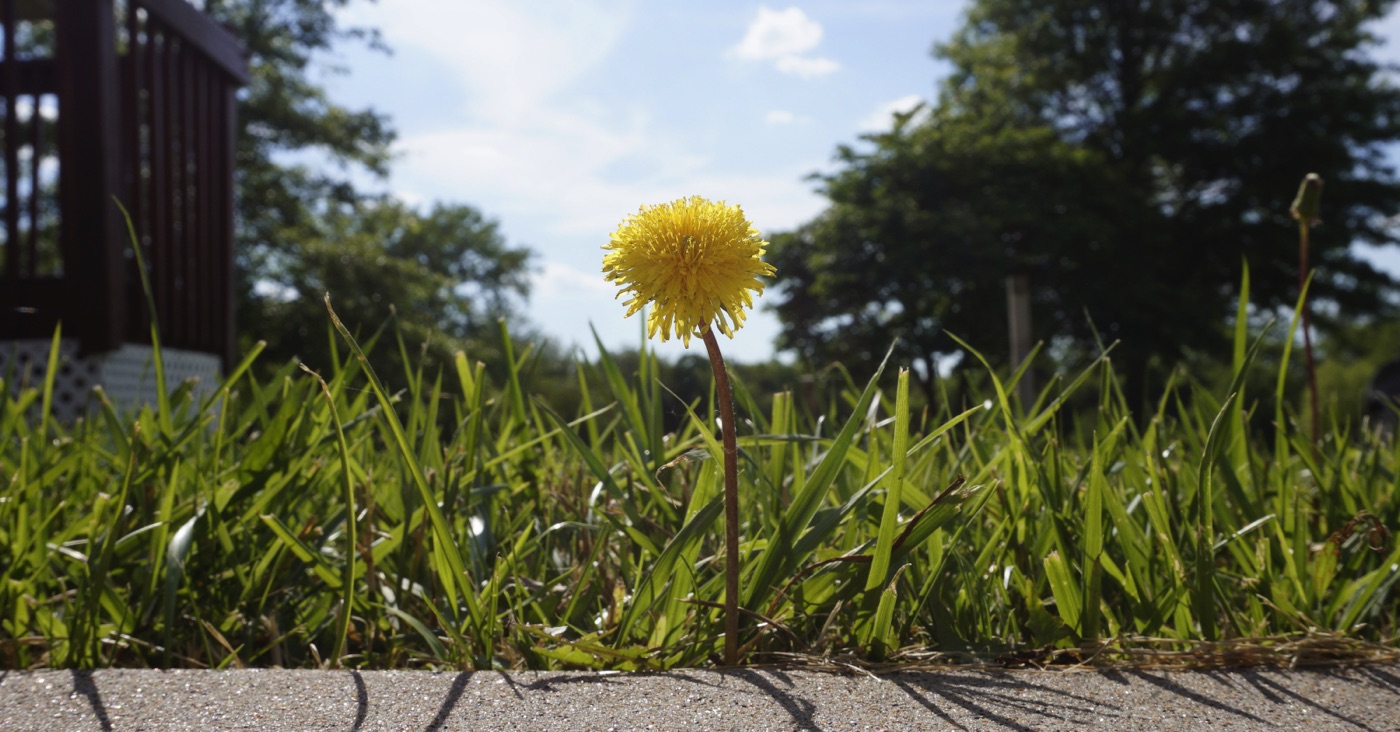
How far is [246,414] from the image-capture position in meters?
1.77

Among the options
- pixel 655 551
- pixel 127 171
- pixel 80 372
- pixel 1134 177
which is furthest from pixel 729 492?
pixel 1134 177

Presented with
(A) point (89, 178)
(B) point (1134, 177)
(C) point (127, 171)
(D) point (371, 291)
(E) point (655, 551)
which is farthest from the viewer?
(B) point (1134, 177)

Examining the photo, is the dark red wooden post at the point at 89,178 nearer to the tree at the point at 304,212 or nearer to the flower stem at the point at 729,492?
the flower stem at the point at 729,492

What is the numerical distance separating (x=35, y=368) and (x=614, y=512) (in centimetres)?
549

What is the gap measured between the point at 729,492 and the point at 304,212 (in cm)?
2229

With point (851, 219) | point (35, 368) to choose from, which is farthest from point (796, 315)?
point (35, 368)

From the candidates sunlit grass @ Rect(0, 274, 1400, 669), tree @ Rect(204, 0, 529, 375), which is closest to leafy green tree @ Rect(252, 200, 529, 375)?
tree @ Rect(204, 0, 529, 375)

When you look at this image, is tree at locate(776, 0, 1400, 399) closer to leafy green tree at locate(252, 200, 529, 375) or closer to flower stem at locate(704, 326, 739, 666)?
leafy green tree at locate(252, 200, 529, 375)

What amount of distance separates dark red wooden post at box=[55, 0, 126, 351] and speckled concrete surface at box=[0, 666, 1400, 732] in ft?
15.9

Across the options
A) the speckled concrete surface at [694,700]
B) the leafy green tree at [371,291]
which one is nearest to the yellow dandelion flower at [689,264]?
the speckled concrete surface at [694,700]

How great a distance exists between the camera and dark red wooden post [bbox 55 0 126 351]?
17.2 ft

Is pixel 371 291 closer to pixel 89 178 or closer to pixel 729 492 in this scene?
pixel 89 178

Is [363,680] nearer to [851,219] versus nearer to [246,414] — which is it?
[246,414]

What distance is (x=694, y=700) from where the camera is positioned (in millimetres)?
971
